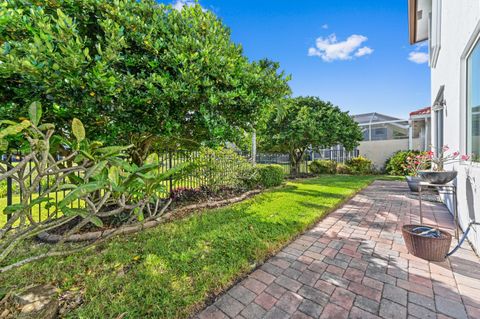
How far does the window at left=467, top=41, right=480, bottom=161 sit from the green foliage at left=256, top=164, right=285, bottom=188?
506 centimetres

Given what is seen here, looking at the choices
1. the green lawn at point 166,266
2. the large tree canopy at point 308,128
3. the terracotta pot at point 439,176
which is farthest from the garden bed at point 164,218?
the large tree canopy at point 308,128

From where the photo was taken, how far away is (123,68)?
2.82 meters

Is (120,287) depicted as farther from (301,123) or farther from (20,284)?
(301,123)

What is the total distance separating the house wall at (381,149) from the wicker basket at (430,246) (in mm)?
12787

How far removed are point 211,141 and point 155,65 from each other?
1474 mm

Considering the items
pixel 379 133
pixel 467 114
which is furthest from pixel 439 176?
pixel 379 133

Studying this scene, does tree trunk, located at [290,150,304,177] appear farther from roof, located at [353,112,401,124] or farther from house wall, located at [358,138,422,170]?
roof, located at [353,112,401,124]

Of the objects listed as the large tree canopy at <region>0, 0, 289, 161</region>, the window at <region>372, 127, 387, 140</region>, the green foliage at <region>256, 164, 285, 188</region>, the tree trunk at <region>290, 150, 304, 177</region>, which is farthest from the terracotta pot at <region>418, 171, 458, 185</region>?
the window at <region>372, 127, 387, 140</region>

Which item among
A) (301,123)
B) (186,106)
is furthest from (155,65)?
(301,123)

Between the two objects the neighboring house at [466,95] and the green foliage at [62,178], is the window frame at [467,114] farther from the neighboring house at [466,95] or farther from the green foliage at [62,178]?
the green foliage at [62,178]

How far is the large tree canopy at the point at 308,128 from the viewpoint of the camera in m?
9.97

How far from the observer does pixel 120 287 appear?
6.64 feet

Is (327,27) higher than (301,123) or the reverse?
higher

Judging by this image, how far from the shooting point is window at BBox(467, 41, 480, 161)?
2.76 m
